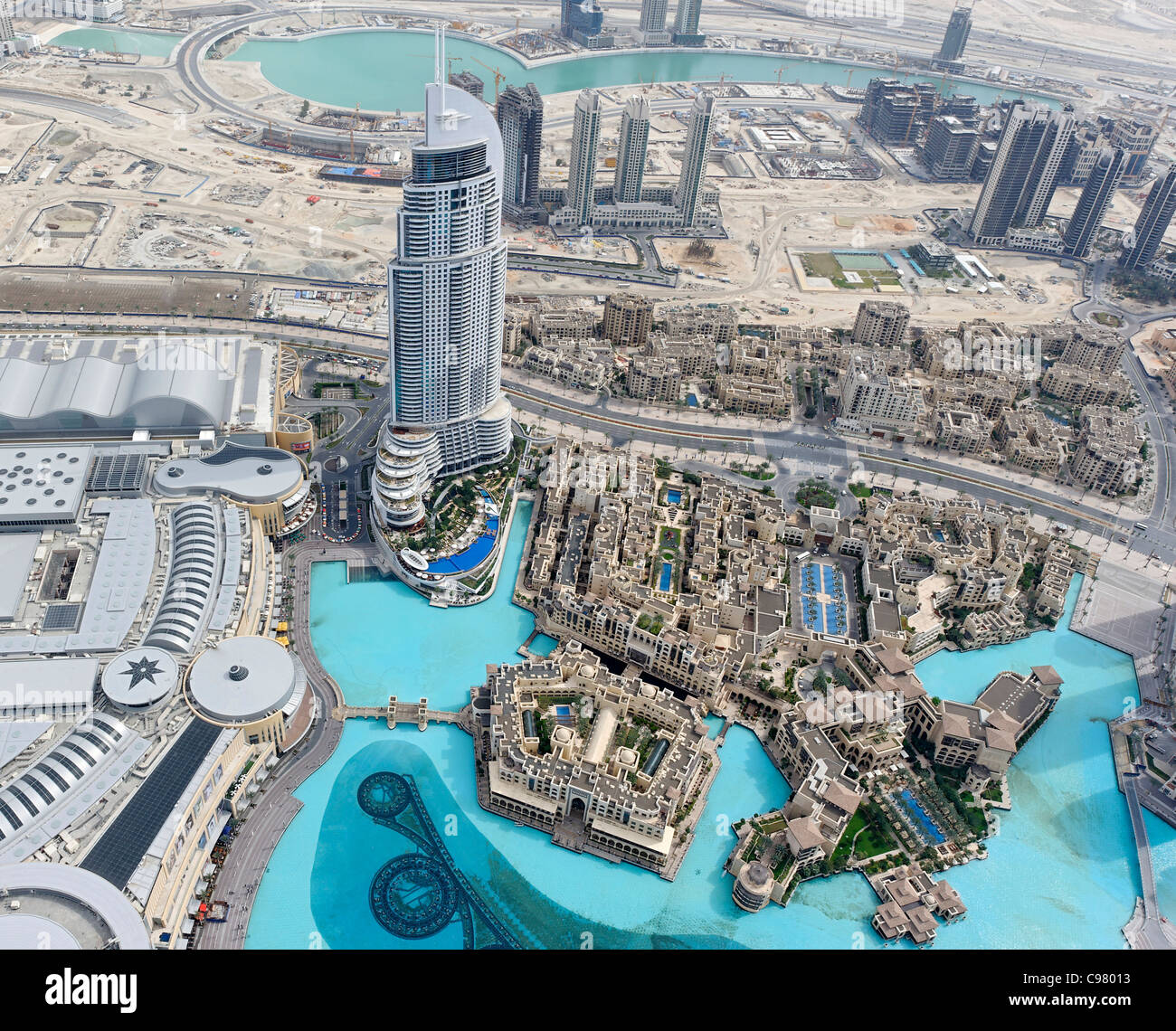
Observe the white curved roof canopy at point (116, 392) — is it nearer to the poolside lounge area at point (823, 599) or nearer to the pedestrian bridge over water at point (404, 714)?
the pedestrian bridge over water at point (404, 714)

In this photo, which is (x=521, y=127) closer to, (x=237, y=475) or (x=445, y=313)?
(x=445, y=313)

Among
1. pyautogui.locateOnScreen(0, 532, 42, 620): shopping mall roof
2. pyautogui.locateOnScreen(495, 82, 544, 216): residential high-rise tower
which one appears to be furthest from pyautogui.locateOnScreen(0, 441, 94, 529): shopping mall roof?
pyautogui.locateOnScreen(495, 82, 544, 216): residential high-rise tower

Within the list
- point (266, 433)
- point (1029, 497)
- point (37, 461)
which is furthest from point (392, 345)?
point (1029, 497)

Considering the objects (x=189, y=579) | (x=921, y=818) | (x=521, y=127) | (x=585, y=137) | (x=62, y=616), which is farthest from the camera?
(x=585, y=137)

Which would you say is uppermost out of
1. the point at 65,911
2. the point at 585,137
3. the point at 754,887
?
the point at 585,137

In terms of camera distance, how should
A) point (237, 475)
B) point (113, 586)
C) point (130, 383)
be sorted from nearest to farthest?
point (113, 586) < point (237, 475) < point (130, 383)

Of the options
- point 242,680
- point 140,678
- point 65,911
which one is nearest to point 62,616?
point 140,678

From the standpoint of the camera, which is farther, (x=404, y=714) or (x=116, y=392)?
(x=116, y=392)

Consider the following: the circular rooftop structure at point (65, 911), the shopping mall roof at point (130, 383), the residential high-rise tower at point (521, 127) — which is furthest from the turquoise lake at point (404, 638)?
the residential high-rise tower at point (521, 127)
